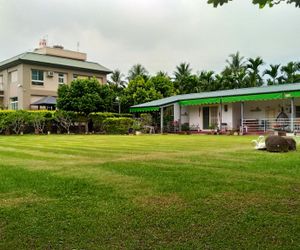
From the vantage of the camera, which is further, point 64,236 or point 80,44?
point 80,44

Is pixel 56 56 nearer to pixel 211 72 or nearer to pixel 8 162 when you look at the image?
pixel 211 72

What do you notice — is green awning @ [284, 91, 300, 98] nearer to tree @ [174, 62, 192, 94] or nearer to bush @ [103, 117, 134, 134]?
bush @ [103, 117, 134, 134]

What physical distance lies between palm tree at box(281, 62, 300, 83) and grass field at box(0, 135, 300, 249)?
36849mm

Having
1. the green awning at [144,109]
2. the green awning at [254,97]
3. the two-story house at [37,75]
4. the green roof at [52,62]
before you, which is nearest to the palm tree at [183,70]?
the green roof at [52,62]

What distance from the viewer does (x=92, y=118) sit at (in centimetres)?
3456

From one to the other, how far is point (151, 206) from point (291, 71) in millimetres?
41541

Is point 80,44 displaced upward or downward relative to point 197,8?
upward

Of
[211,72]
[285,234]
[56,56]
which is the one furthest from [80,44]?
[285,234]

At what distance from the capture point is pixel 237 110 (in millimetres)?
33344

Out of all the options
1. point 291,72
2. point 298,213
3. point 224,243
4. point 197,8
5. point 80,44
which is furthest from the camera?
point 80,44

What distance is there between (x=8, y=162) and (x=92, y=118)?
24.4 metres

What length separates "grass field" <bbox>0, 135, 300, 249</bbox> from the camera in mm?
4172

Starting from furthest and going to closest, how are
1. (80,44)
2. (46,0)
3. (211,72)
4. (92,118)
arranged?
(80,44) < (211,72) < (92,118) < (46,0)

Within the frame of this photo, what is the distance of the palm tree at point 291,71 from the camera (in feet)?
141
